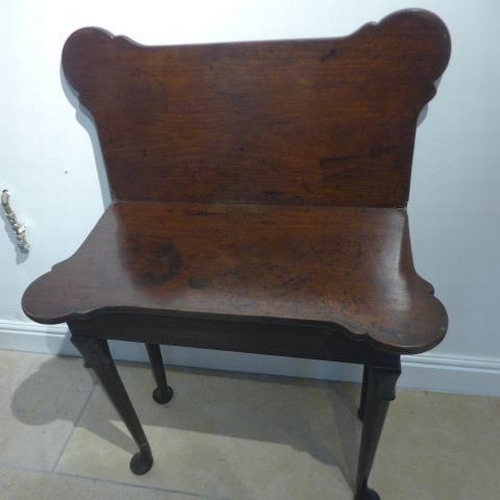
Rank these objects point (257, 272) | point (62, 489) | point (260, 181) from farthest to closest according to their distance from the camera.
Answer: point (62, 489), point (260, 181), point (257, 272)

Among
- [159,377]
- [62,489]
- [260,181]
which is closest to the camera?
[260,181]

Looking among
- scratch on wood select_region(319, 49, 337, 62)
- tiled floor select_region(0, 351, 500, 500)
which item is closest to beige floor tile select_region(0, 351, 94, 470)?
tiled floor select_region(0, 351, 500, 500)

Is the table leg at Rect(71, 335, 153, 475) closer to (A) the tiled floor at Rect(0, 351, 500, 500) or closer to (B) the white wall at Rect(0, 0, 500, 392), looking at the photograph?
(A) the tiled floor at Rect(0, 351, 500, 500)

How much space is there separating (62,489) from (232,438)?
0.47 metres

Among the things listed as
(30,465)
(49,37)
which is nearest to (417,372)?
(30,465)

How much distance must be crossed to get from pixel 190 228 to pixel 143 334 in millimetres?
237

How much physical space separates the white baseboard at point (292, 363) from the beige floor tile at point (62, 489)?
0.42m

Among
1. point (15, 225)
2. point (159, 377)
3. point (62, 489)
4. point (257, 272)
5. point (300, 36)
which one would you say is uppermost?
point (300, 36)

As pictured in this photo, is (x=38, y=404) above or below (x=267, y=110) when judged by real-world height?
below

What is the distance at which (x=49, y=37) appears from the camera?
0.98 m

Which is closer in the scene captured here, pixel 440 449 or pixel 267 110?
pixel 267 110

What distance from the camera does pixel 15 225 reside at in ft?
4.26

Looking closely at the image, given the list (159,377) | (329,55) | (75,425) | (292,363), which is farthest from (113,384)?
(329,55)

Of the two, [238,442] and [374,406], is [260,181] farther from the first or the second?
[238,442]
